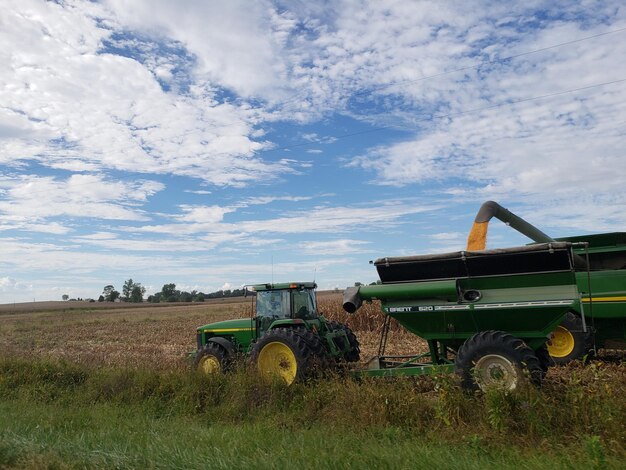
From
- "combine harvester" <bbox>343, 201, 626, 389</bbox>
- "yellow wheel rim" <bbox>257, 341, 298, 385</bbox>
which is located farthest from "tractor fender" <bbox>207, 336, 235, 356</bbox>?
"combine harvester" <bbox>343, 201, 626, 389</bbox>

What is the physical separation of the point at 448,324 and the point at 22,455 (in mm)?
6176

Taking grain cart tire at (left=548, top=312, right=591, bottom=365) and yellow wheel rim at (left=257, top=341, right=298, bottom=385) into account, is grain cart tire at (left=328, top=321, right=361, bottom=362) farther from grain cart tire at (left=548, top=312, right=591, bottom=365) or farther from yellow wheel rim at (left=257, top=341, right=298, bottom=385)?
grain cart tire at (left=548, top=312, right=591, bottom=365)

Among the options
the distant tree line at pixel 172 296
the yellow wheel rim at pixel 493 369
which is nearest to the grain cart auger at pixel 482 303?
the yellow wheel rim at pixel 493 369

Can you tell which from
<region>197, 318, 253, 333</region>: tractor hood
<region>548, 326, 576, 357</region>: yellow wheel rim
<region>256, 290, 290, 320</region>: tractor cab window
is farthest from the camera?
<region>197, 318, 253, 333</region>: tractor hood

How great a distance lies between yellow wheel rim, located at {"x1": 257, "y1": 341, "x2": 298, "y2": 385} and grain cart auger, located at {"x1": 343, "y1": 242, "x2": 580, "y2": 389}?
148 centimetres

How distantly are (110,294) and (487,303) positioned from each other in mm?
119481

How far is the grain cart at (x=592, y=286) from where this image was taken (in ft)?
32.8

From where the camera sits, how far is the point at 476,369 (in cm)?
747

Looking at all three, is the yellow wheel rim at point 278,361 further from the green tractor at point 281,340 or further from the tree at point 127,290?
the tree at point 127,290

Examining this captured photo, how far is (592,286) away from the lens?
406 inches

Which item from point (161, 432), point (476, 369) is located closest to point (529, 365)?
point (476, 369)

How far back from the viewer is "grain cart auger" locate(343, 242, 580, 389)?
7676 mm

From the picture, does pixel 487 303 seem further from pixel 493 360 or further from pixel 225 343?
pixel 225 343

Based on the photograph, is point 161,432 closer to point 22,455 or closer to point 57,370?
point 22,455
